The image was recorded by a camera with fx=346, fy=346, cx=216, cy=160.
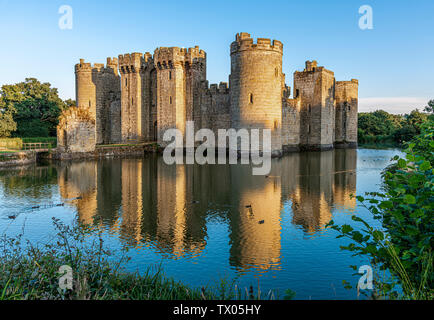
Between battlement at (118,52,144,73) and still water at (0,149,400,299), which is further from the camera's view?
battlement at (118,52,144,73)

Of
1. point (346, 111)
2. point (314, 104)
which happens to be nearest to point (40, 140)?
point (314, 104)

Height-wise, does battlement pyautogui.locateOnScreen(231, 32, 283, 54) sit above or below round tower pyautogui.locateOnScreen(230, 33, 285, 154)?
above

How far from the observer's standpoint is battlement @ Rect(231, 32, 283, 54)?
23766 millimetres

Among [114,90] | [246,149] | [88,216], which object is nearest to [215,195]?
[88,216]

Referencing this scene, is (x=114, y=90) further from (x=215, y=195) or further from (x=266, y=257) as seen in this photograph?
(x=266, y=257)

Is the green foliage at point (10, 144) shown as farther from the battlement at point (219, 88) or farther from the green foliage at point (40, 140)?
the battlement at point (219, 88)

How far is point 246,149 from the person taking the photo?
24.4m

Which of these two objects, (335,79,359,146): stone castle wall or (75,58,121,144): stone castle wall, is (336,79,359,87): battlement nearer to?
(335,79,359,146): stone castle wall

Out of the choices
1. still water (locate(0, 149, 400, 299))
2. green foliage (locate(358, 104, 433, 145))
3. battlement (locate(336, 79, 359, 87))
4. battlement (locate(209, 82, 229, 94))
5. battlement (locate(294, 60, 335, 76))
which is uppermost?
battlement (locate(294, 60, 335, 76))

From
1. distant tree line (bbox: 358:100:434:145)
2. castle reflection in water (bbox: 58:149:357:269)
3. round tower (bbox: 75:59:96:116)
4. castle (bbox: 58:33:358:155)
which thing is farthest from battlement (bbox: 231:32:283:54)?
distant tree line (bbox: 358:100:434:145)

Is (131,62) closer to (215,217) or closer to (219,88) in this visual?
(219,88)

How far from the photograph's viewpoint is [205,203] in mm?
10891

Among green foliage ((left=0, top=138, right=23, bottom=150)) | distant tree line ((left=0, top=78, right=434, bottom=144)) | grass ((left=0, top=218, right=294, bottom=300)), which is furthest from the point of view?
distant tree line ((left=0, top=78, right=434, bottom=144))

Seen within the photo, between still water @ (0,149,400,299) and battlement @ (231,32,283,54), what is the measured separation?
1042 centimetres
